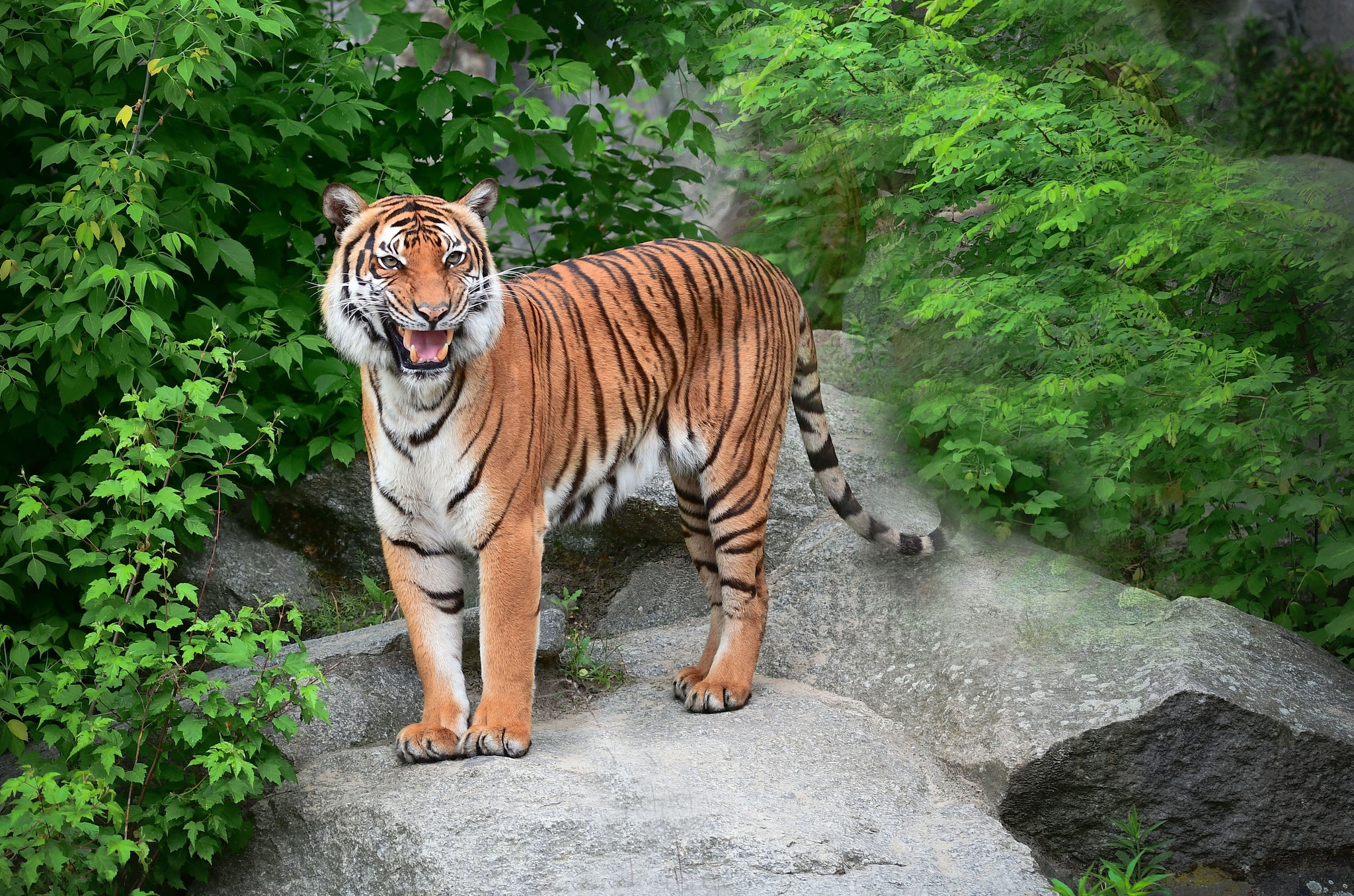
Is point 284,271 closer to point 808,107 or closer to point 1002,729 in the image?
point 808,107

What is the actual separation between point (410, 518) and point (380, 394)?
0.43m

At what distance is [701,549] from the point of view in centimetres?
481

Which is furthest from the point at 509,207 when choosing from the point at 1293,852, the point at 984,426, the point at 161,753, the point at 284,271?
the point at 1293,852

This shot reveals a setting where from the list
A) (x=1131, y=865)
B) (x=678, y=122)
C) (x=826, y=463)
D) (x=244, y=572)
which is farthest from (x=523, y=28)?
(x=1131, y=865)

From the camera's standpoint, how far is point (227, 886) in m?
3.49

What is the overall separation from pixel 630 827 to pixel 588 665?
1.34 meters

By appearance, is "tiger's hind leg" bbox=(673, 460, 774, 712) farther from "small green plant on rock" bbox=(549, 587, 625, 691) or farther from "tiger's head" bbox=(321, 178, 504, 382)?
"tiger's head" bbox=(321, 178, 504, 382)

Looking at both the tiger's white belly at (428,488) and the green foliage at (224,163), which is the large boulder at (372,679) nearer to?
the tiger's white belly at (428,488)

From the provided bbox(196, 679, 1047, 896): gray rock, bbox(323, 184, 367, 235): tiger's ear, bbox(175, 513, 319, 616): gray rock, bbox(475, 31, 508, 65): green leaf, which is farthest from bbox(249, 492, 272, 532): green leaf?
bbox(475, 31, 508, 65): green leaf

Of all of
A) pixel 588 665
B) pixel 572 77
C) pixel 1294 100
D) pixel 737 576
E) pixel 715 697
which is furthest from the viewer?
pixel 1294 100

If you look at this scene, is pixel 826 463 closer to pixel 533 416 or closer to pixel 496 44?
pixel 533 416

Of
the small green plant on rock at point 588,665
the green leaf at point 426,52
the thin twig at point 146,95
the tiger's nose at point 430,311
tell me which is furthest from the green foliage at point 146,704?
the green leaf at point 426,52

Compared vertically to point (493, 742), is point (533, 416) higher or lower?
higher

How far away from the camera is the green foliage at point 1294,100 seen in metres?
5.36
